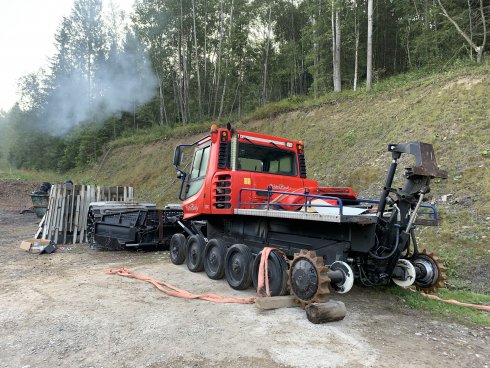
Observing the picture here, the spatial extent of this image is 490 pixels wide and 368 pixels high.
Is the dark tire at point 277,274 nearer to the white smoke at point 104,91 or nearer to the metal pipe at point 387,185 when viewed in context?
the metal pipe at point 387,185

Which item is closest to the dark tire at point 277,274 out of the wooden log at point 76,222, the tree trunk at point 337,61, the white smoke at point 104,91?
the wooden log at point 76,222

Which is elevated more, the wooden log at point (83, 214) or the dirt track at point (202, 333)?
the wooden log at point (83, 214)

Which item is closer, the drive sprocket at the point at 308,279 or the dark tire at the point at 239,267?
the drive sprocket at the point at 308,279

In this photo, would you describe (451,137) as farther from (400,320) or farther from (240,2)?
(240,2)

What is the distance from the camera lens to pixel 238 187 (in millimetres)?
6152

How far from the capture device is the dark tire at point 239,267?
5543mm

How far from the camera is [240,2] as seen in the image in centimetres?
2527

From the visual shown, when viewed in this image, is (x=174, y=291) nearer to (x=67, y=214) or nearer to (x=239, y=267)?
(x=239, y=267)

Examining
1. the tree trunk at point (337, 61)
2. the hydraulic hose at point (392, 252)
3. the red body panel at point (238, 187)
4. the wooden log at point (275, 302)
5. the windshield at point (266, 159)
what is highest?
the tree trunk at point (337, 61)

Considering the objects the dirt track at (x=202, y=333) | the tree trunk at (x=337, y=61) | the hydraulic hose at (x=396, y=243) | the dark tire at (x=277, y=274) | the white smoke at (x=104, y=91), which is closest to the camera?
the dirt track at (x=202, y=333)

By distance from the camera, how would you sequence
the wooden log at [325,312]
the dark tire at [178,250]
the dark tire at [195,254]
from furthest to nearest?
1. the dark tire at [178,250]
2. the dark tire at [195,254]
3. the wooden log at [325,312]

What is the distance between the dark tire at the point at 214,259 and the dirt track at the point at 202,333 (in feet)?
1.22

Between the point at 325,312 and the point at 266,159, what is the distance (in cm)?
350

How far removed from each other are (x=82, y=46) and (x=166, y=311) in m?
35.2
